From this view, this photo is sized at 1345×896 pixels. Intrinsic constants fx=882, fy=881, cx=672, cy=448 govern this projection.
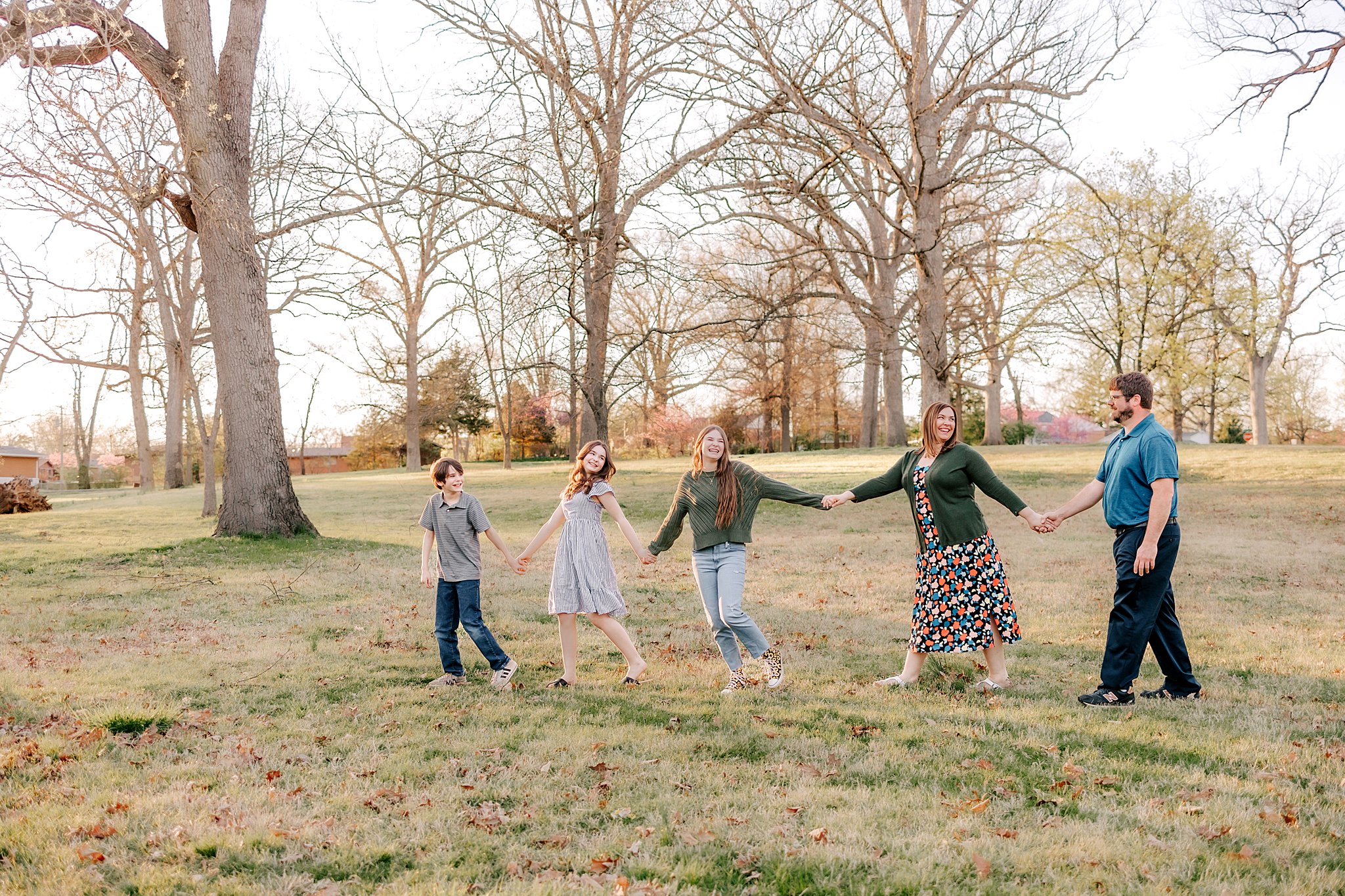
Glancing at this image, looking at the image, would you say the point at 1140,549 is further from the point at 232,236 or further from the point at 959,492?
the point at 232,236

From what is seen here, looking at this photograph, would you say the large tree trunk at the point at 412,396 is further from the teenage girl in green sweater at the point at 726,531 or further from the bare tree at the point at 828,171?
the teenage girl in green sweater at the point at 726,531

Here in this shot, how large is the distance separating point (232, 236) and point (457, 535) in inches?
382

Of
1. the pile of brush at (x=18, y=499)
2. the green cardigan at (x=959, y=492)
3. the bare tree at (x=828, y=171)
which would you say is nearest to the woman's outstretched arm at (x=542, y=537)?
the green cardigan at (x=959, y=492)

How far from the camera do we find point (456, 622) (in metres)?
6.67

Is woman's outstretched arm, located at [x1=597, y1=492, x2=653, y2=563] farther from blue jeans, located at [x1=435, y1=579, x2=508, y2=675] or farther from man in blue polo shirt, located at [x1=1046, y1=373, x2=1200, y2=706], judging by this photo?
man in blue polo shirt, located at [x1=1046, y1=373, x2=1200, y2=706]

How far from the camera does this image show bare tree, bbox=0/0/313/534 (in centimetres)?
1324

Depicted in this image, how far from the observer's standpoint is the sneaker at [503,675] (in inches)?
249

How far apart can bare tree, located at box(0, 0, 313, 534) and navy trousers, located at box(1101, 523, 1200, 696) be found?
12248 millimetres

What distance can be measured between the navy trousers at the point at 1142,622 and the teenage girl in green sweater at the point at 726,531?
6.78ft

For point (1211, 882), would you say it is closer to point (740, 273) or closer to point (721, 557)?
point (721, 557)

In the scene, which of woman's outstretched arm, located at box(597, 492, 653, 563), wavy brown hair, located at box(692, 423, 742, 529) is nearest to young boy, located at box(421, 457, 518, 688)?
woman's outstretched arm, located at box(597, 492, 653, 563)

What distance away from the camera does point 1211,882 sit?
3.34 meters

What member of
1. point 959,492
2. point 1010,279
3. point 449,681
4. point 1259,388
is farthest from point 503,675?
point 1259,388

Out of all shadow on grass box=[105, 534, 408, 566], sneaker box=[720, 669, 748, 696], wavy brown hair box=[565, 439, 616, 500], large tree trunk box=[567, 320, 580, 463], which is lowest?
sneaker box=[720, 669, 748, 696]
